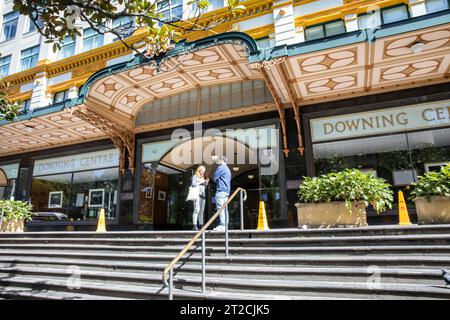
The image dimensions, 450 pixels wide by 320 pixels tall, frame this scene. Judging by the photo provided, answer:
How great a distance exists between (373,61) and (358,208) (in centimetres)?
444

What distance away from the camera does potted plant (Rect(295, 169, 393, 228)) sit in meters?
6.79

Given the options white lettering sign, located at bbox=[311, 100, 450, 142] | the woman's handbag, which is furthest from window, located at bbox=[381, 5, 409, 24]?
the woman's handbag

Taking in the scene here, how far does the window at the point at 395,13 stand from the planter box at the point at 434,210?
694 centimetres

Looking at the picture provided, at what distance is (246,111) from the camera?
11.7 m

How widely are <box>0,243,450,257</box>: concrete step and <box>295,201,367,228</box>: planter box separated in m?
1.21

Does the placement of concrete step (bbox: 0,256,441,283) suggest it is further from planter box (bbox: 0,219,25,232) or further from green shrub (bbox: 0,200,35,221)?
green shrub (bbox: 0,200,35,221)

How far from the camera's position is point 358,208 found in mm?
6781

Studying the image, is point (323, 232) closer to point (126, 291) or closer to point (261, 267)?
point (261, 267)

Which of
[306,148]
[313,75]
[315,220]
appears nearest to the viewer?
[315,220]

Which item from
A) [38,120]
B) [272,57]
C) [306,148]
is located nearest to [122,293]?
[272,57]

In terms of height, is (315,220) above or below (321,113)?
below

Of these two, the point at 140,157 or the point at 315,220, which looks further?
the point at 140,157
